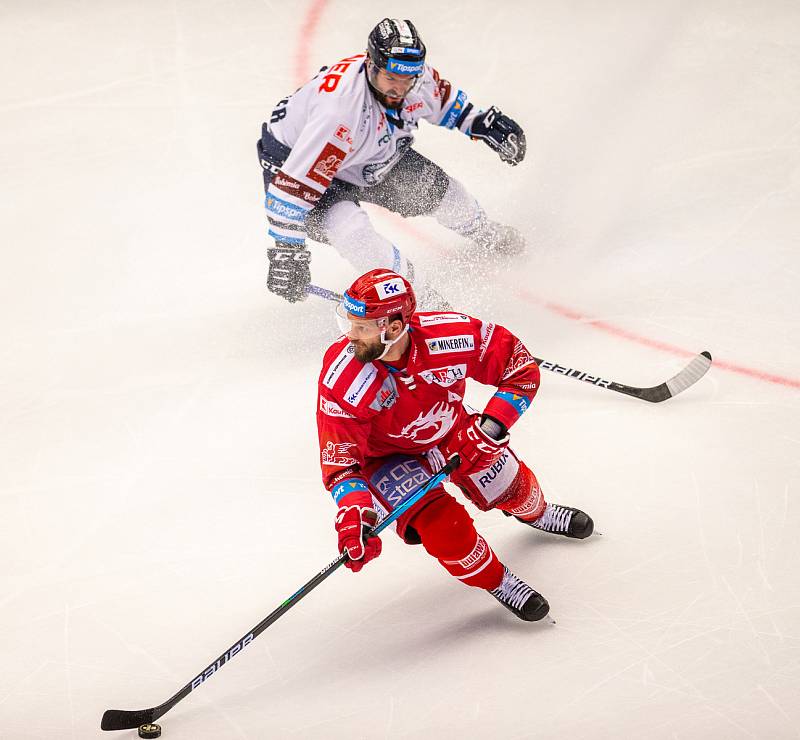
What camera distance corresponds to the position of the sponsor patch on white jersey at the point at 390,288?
276 cm

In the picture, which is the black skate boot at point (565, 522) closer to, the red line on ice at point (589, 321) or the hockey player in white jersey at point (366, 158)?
the red line on ice at point (589, 321)

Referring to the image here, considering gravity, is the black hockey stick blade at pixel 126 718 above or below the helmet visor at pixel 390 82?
below

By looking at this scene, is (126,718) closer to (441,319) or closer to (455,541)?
(455,541)

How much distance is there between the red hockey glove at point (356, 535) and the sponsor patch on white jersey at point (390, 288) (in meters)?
0.59

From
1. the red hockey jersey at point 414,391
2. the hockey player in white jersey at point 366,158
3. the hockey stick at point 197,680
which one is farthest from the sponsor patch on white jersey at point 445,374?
the hockey player in white jersey at point 366,158

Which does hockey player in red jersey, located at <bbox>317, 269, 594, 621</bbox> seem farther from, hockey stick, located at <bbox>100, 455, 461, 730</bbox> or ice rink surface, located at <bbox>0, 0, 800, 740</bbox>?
ice rink surface, located at <bbox>0, 0, 800, 740</bbox>

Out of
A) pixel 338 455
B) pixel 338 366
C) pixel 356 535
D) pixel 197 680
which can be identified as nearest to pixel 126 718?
pixel 197 680

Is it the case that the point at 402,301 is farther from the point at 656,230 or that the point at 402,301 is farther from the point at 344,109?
the point at 656,230

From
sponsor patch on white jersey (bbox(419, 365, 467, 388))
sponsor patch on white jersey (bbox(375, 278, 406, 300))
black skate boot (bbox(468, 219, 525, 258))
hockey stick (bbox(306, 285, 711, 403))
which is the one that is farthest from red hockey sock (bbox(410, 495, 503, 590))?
black skate boot (bbox(468, 219, 525, 258))

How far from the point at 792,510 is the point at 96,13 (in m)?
6.10

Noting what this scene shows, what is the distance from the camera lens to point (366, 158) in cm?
438

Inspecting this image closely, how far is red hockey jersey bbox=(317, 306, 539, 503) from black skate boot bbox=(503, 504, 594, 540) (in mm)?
506

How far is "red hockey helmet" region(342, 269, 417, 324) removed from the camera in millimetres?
2736

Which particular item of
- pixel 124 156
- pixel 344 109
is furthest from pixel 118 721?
pixel 124 156
